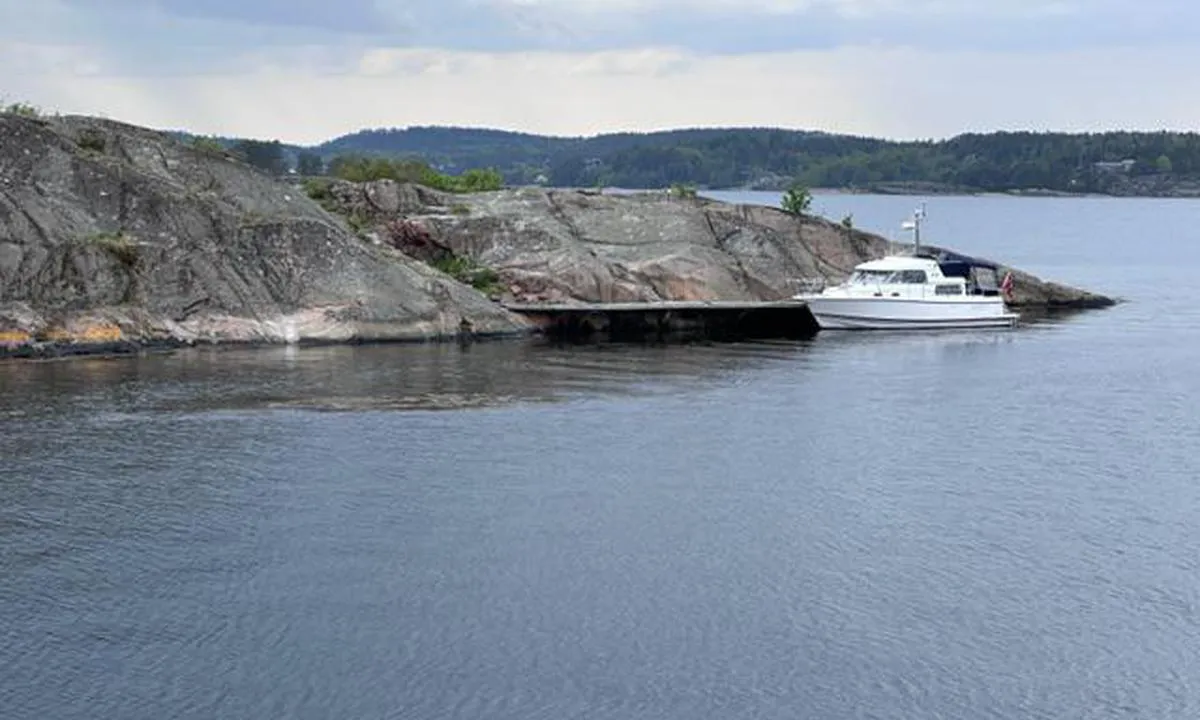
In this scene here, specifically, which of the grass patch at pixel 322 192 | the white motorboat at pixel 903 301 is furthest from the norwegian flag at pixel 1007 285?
the grass patch at pixel 322 192

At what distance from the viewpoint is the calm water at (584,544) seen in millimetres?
25781

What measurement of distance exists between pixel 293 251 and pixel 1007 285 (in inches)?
1531

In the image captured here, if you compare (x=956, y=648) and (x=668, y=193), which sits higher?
(x=668, y=193)

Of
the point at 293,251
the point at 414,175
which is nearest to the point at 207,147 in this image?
the point at 293,251

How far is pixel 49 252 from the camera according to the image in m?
59.5

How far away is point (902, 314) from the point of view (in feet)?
249

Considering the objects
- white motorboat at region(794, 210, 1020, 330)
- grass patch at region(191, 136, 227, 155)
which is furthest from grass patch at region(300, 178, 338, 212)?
white motorboat at region(794, 210, 1020, 330)

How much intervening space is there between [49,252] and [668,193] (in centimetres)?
3328

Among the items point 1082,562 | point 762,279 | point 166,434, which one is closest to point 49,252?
point 166,434

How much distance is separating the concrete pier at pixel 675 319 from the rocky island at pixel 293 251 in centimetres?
181

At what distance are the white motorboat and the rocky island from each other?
3545 millimetres

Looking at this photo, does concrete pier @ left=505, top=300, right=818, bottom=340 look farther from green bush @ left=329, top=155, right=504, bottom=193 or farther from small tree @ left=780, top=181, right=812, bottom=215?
green bush @ left=329, top=155, right=504, bottom=193

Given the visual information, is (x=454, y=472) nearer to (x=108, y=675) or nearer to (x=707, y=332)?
(x=108, y=675)

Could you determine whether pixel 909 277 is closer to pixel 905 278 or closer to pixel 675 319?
pixel 905 278
